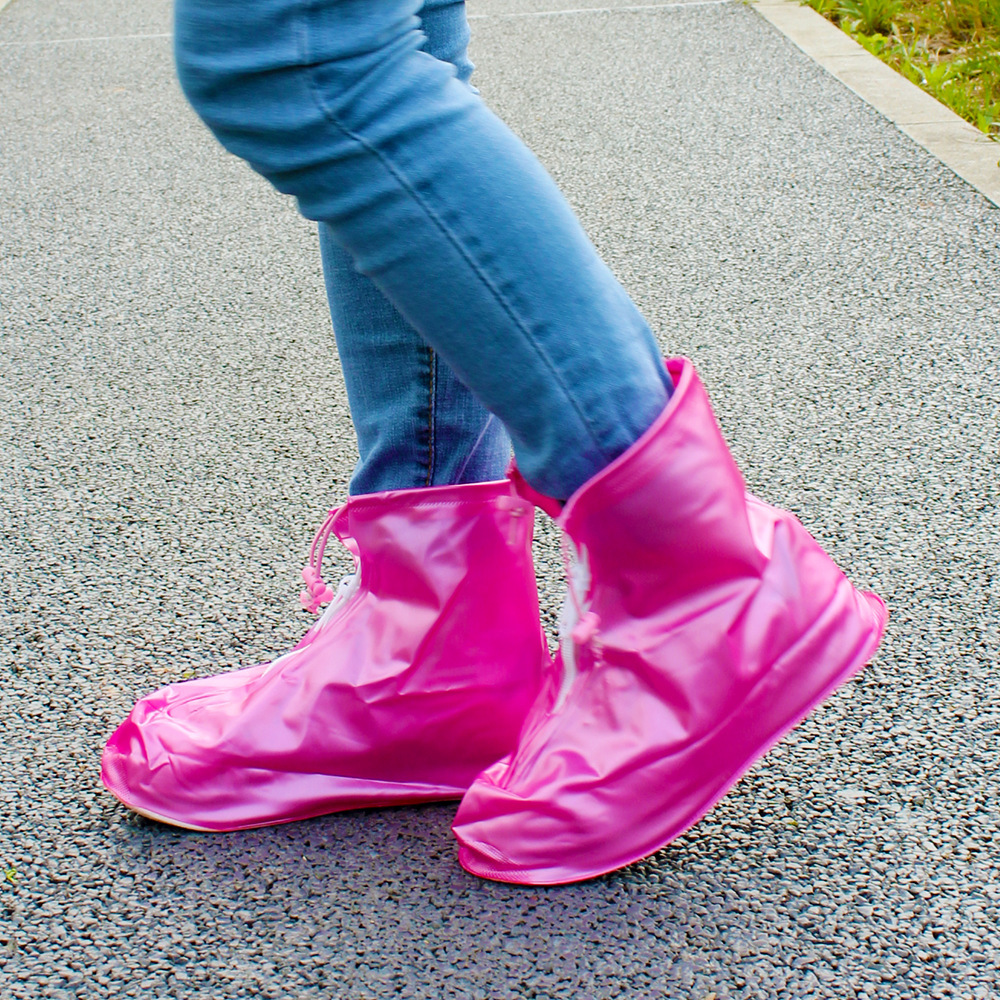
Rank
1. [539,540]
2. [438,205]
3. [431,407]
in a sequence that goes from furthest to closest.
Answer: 1. [539,540]
2. [431,407]
3. [438,205]

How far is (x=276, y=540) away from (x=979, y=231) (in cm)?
159

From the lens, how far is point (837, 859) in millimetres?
926

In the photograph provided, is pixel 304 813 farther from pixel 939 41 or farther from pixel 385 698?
pixel 939 41

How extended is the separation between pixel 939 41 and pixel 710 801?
3.71m

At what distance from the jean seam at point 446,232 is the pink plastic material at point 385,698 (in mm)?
184

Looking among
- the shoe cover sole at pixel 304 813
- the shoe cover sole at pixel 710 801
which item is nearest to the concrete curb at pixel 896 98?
the shoe cover sole at pixel 710 801

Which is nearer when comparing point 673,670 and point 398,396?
point 673,670

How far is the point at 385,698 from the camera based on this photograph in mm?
964

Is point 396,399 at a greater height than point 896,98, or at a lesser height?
greater

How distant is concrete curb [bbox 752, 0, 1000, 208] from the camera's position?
2.67 metres

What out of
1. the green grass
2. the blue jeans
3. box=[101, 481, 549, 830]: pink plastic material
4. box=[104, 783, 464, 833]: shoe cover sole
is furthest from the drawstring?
the green grass

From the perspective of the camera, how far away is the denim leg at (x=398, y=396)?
95 centimetres

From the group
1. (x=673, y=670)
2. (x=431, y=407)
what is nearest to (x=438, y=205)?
(x=431, y=407)

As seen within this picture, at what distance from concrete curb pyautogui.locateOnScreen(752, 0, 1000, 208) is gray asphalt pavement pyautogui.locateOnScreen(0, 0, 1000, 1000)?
6cm
